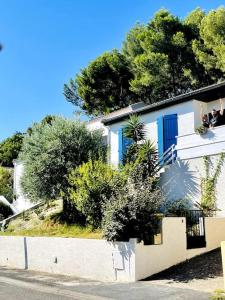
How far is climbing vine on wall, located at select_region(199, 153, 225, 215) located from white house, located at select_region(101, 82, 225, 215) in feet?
0.60

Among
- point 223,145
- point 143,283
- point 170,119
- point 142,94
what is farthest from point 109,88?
point 143,283

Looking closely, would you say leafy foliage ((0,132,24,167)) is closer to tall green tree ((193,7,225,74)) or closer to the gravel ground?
tall green tree ((193,7,225,74))

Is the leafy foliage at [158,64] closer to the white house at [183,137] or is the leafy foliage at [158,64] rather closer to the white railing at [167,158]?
the white house at [183,137]

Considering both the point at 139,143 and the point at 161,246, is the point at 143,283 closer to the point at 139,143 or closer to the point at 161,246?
the point at 161,246

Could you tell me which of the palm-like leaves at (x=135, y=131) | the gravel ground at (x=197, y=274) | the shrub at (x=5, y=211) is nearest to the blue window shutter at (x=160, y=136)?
the palm-like leaves at (x=135, y=131)

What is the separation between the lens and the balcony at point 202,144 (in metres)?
17.4

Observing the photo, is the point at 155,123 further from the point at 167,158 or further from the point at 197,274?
the point at 197,274

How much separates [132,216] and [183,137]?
728 cm

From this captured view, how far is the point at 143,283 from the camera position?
11.9m

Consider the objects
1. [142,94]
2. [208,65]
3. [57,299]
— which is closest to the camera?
[57,299]

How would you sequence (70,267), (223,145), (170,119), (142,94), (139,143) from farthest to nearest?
(142,94)
(170,119)
(139,143)
(223,145)
(70,267)

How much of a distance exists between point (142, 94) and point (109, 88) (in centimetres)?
387

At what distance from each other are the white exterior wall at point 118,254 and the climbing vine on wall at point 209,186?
167 cm

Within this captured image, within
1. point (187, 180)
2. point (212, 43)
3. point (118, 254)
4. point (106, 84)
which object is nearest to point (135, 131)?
point (187, 180)
